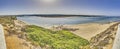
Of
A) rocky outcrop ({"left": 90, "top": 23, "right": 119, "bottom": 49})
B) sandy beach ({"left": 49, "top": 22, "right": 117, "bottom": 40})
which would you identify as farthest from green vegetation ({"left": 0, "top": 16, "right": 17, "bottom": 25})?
rocky outcrop ({"left": 90, "top": 23, "right": 119, "bottom": 49})

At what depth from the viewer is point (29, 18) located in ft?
7.24

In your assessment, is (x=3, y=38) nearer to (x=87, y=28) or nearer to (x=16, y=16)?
(x=16, y=16)

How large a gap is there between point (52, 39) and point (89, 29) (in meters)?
0.40

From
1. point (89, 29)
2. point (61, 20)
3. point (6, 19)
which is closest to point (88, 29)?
point (89, 29)

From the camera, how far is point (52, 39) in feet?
7.23

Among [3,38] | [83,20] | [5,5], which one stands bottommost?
[3,38]

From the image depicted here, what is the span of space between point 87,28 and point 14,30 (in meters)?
0.76

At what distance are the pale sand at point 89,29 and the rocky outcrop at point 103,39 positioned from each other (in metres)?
0.04

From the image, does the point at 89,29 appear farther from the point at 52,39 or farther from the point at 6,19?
the point at 6,19

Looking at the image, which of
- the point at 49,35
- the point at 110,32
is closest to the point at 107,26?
the point at 110,32

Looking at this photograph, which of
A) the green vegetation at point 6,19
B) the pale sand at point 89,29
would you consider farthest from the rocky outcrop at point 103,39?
the green vegetation at point 6,19

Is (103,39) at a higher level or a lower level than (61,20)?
lower

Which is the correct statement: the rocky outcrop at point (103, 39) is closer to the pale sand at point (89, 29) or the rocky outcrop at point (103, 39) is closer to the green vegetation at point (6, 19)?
the pale sand at point (89, 29)

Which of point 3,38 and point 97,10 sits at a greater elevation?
point 97,10
